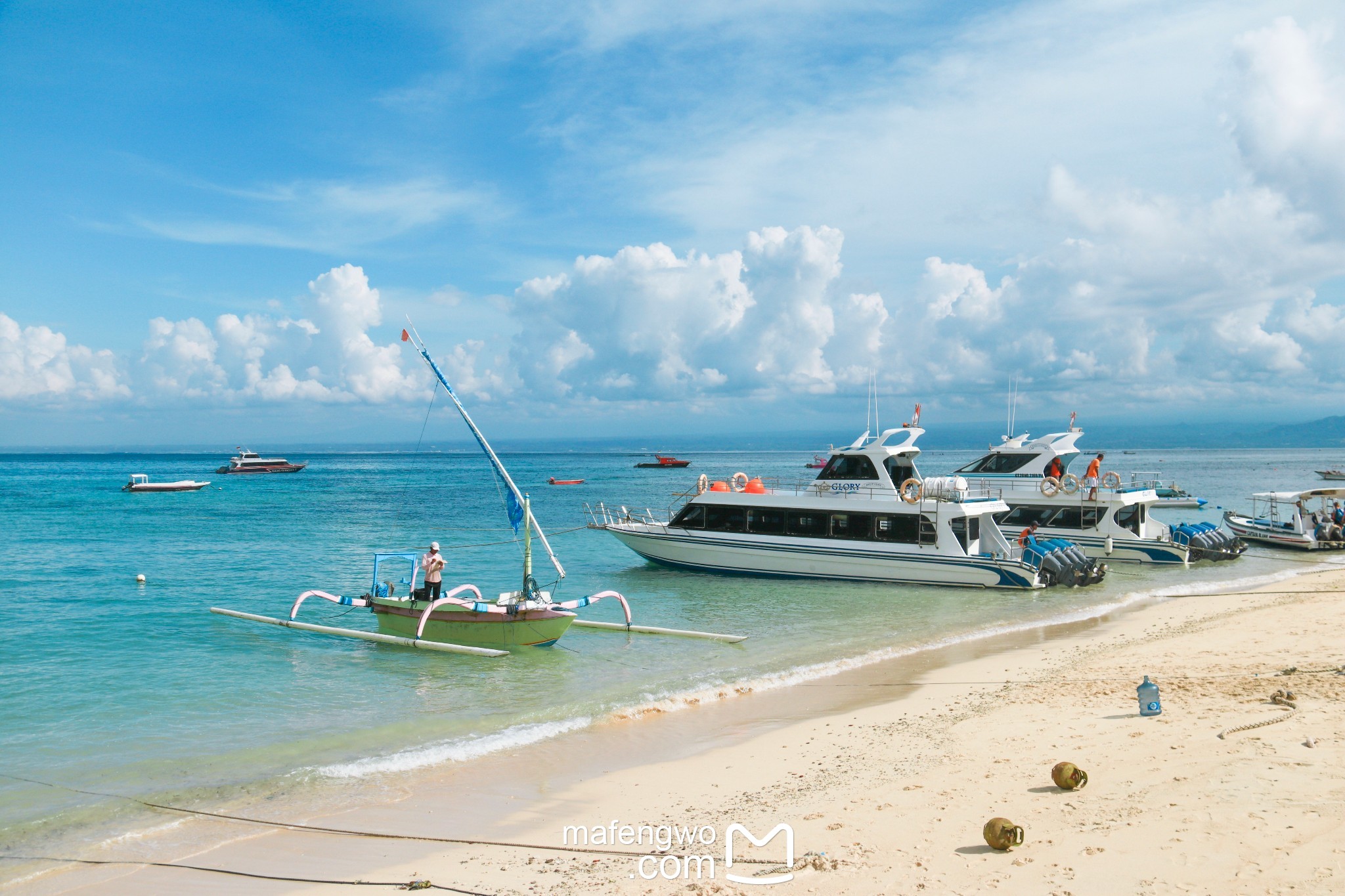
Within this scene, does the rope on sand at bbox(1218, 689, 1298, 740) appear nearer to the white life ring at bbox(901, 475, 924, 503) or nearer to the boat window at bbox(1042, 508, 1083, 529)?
the white life ring at bbox(901, 475, 924, 503)

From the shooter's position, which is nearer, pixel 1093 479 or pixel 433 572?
pixel 433 572

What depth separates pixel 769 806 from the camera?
8.56 meters

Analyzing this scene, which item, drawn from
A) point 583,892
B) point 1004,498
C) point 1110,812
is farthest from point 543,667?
point 1004,498

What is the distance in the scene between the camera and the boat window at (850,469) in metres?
26.3

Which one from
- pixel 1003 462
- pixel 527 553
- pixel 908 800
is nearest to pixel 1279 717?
pixel 908 800

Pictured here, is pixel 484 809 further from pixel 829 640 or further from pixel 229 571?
pixel 229 571

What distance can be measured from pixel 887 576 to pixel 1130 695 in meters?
13.6

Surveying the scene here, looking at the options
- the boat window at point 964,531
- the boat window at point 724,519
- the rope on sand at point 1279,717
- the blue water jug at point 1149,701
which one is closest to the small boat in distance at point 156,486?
the boat window at point 724,519

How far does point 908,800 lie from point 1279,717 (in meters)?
4.85

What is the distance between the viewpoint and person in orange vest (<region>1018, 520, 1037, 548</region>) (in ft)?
84.0

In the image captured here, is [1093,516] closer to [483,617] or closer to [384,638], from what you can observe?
[483,617]

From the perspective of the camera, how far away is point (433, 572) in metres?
17.2

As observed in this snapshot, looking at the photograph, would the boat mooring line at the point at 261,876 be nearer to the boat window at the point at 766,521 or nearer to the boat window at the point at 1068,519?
the boat window at the point at 766,521

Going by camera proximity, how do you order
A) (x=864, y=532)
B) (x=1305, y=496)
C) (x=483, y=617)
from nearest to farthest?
(x=483, y=617)
(x=864, y=532)
(x=1305, y=496)
